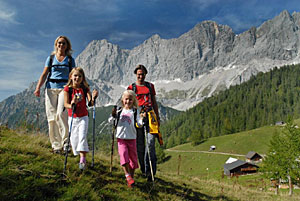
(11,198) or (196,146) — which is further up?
(11,198)

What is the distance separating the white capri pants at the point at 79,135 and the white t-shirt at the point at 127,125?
30.9 inches

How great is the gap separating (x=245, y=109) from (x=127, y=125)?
150m

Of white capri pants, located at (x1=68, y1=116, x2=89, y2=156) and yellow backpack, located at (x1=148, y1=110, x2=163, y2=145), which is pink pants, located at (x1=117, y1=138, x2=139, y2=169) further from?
white capri pants, located at (x1=68, y1=116, x2=89, y2=156)

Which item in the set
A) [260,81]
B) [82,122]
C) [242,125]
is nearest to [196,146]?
[242,125]

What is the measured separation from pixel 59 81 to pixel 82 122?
1911mm

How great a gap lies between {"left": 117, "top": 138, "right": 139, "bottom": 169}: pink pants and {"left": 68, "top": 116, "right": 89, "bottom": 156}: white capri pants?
90 cm

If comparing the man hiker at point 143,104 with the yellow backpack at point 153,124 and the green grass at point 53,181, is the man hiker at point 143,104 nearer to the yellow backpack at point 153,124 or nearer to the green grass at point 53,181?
the yellow backpack at point 153,124

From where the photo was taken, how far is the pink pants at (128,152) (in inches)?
212

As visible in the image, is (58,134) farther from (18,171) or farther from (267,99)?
(267,99)

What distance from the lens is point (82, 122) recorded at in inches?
212

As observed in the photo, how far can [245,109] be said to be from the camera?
458 ft

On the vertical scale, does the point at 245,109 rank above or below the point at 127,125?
above

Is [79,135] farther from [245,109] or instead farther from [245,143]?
[245,109]

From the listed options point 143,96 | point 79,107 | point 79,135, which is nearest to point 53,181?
point 79,135
